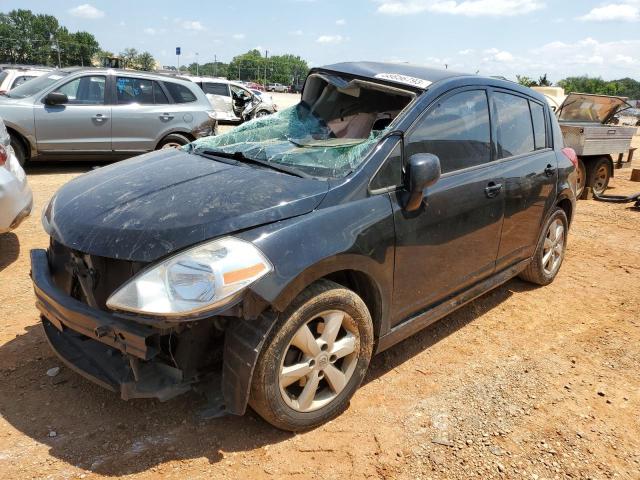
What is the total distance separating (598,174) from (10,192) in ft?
31.3

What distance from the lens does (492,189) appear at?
3486mm

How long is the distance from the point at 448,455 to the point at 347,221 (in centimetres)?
127

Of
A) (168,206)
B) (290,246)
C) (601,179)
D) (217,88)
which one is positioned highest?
(217,88)

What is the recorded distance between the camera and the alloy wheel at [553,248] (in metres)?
4.60

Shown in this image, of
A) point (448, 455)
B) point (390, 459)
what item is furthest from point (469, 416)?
point (390, 459)

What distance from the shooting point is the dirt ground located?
2.46m

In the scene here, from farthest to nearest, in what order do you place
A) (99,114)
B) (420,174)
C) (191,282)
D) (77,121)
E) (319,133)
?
1. (99,114)
2. (77,121)
3. (319,133)
4. (420,174)
5. (191,282)

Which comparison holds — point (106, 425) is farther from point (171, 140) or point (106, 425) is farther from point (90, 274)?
point (171, 140)

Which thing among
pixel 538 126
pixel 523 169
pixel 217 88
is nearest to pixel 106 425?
pixel 523 169

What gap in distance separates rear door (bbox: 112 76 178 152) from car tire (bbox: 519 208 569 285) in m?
6.82

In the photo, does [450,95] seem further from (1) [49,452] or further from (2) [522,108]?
(1) [49,452]

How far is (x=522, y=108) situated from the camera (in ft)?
13.4

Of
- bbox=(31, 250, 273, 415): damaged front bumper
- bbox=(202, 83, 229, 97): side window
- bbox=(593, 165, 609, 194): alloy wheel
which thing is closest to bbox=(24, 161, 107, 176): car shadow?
bbox=(31, 250, 273, 415): damaged front bumper

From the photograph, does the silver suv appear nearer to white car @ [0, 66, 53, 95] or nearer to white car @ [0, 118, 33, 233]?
white car @ [0, 66, 53, 95]
